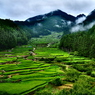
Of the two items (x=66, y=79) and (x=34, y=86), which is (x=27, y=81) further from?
(x=66, y=79)

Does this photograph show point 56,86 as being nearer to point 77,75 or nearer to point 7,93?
point 77,75

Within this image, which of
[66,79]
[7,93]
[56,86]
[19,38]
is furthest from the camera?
[19,38]

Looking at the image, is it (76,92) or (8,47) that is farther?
(8,47)

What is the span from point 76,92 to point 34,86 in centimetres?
1196

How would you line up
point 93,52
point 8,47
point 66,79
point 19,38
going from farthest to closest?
point 19,38, point 8,47, point 93,52, point 66,79

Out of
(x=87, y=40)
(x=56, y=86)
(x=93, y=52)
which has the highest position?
(x=87, y=40)

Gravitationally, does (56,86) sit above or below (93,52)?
below

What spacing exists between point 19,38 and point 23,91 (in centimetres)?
14490

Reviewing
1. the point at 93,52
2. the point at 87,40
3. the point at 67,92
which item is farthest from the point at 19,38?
the point at 67,92

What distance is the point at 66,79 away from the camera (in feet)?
134

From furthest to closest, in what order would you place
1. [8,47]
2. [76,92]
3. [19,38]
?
[19,38], [8,47], [76,92]

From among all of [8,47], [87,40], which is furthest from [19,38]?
[87,40]

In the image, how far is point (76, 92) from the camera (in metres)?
25.5

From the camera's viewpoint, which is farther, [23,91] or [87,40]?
[87,40]
